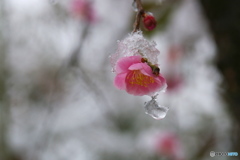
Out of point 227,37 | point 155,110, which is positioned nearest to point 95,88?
point 227,37

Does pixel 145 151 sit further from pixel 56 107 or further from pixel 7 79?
pixel 7 79

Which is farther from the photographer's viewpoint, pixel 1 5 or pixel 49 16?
pixel 49 16

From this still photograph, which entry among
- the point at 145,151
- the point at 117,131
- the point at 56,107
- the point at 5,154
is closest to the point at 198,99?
the point at 145,151

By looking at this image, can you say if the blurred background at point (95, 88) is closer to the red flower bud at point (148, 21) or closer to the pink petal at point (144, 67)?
the red flower bud at point (148, 21)

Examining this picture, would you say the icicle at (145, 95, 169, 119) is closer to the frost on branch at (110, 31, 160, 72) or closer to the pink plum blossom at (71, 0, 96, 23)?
the frost on branch at (110, 31, 160, 72)

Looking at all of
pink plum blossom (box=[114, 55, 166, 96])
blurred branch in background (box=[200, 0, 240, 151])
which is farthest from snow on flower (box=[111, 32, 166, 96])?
blurred branch in background (box=[200, 0, 240, 151])

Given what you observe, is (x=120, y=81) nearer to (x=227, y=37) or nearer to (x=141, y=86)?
(x=141, y=86)
